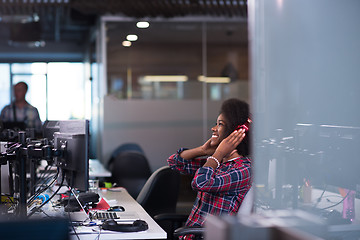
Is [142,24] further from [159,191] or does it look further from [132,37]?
[159,191]

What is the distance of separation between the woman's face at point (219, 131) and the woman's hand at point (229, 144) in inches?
7.8

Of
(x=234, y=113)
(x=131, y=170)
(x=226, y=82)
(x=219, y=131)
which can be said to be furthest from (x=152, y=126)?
(x=234, y=113)

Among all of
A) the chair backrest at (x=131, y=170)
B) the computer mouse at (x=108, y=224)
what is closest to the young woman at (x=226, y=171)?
the computer mouse at (x=108, y=224)

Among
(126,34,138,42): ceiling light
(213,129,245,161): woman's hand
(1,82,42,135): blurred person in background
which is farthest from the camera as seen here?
(126,34,138,42): ceiling light

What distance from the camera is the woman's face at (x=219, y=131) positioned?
12.8 feet

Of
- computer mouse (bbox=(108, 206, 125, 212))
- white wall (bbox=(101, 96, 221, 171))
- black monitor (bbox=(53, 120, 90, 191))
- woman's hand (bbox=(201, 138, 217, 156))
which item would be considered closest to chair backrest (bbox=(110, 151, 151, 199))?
white wall (bbox=(101, 96, 221, 171))

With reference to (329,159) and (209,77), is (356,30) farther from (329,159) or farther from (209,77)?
(209,77)

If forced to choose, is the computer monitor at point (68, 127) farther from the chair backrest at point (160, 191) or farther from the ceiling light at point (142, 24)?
the ceiling light at point (142, 24)

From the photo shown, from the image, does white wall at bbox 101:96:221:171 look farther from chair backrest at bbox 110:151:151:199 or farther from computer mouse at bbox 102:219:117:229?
computer mouse at bbox 102:219:117:229

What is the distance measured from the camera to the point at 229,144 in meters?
3.64

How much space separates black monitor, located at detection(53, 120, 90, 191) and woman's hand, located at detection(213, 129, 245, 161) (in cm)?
92

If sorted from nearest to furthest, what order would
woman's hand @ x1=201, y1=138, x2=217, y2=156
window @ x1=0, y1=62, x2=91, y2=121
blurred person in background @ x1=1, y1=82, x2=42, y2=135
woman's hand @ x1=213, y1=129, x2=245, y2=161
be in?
1. woman's hand @ x1=213, y1=129, x2=245, y2=161
2. woman's hand @ x1=201, y1=138, x2=217, y2=156
3. blurred person in background @ x1=1, y1=82, x2=42, y2=135
4. window @ x1=0, y1=62, x2=91, y2=121

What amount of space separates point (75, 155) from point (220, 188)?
0.97 meters

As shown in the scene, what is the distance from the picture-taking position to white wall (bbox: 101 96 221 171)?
26.9ft
